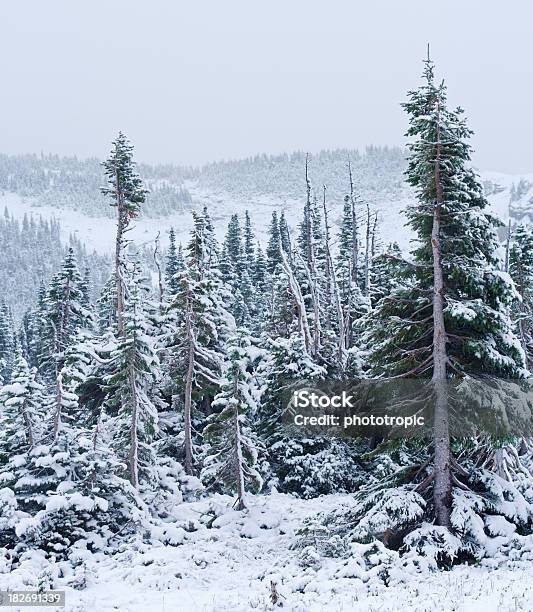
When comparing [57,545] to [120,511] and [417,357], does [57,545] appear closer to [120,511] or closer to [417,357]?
[120,511]

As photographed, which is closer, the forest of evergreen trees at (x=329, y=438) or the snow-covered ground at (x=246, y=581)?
the snow-covered ground at (x=246, y=581)

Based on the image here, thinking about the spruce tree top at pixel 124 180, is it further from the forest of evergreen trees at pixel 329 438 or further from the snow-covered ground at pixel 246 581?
the snow-covered ground at pixel 246 581

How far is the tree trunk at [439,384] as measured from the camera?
13.5 m

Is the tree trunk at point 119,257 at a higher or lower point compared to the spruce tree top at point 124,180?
lower

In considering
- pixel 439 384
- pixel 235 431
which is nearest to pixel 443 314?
pixel 439 384

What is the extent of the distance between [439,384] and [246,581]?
693cm

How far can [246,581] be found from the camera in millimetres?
13227

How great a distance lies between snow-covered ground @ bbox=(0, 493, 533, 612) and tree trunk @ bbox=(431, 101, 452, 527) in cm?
192

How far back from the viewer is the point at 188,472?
73.8 feet

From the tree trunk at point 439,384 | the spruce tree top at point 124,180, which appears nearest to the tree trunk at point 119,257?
the spruce tree top at point 124,180

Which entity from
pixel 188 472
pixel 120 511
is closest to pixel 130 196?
pixel 188 472

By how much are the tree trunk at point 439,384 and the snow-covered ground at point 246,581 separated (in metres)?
1.92

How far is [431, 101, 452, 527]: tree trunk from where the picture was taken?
44.4 feet

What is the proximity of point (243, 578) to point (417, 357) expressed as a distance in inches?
286
